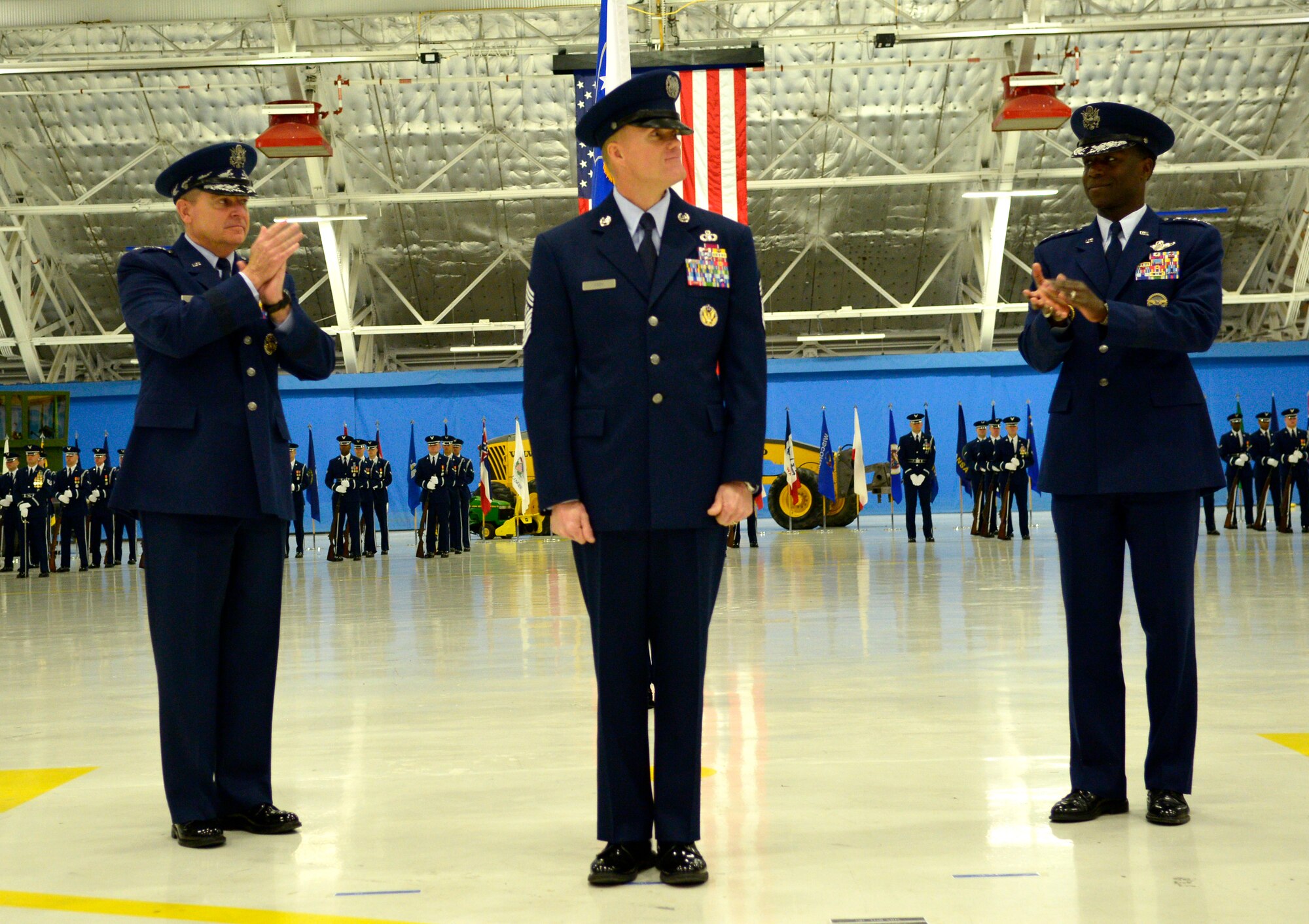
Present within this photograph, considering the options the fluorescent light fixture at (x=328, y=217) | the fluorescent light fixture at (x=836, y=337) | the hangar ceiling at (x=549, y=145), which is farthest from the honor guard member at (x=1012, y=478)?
the fluorescent light fixture at (x=328, y=217)

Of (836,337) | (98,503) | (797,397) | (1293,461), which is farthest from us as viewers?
(797,397)

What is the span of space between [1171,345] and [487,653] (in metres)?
4.12

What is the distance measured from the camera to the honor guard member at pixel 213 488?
116 inches

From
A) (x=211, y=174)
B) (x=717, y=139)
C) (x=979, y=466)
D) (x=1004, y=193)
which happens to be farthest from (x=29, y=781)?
(x=1004, y=193)

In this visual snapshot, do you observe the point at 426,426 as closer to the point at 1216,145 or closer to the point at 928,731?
the point at 1216,145

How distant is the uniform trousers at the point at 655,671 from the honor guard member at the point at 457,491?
1461 cm

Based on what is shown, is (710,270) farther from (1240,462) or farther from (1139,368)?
(1240,462)

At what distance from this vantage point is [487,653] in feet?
20.4

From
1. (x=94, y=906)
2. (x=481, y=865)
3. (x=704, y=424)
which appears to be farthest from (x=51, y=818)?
(x=704, y=424)

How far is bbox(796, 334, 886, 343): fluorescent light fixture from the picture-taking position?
21984 millimetres

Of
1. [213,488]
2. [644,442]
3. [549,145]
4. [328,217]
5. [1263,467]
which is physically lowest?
[1263,467]

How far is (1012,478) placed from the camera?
16359 millimetres

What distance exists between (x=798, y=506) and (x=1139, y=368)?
16.4 m

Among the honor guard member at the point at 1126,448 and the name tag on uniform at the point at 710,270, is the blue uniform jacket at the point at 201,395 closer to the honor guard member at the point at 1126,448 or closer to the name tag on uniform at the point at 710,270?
the name tag on uniform at the point at 710,270
